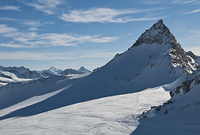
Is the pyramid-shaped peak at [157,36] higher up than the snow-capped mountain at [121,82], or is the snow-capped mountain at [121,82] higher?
the pyramid-shaped peak at [157,36]

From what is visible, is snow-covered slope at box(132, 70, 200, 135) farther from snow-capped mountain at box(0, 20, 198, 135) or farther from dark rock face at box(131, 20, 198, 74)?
dark rock face at box(131, 20, 198, 74)

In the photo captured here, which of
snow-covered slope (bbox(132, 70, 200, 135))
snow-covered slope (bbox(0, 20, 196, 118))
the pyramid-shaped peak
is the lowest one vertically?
snow-covered slope (bbox(132, 70, 200, 135))

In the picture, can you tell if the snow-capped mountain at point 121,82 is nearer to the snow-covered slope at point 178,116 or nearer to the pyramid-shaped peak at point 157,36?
the pyramid-shaped peak at point 157,36

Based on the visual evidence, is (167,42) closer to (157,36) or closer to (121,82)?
(157,36)

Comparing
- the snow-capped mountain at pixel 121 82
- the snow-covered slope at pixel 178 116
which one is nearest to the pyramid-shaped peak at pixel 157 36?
the snow-capped mountain at pixel 121 82

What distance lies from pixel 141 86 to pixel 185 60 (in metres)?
16.2

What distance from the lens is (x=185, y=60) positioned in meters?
49.9

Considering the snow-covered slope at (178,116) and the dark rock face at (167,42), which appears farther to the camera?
the dark rock face at (167,42)

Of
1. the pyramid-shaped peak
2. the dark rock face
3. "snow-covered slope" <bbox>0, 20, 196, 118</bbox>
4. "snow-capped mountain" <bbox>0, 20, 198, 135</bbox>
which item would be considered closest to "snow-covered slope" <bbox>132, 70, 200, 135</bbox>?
"snow-capped mountain" <bbox>0, 20, 198, 135</bbox>

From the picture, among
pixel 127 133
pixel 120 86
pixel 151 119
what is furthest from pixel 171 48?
pixel 127 133

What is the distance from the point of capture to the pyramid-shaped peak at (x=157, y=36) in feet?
194

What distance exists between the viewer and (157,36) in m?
62.8

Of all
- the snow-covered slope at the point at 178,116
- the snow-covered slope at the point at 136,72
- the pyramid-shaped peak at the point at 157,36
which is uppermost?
the pyramid-shaped peak at the point at 157,36

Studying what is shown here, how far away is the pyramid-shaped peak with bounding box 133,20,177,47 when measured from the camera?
59.1 m
